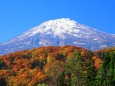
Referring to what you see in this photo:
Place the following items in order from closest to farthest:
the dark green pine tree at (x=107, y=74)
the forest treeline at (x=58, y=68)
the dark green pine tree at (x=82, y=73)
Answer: the dark green pine tree at (x=107, y=74), the forest treeline at (x=58, y=68), the dark green pine tree at (x=82, y=73)

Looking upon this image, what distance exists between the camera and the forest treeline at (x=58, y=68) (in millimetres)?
75938

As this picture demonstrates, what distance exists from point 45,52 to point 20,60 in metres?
16.3

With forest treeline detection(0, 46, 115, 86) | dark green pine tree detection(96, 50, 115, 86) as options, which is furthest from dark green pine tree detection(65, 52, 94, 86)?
dark green pine tree detection(96, 50, 115, 86)

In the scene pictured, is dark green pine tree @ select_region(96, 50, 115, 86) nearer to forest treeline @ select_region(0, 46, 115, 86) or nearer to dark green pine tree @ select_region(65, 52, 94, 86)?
forest treeline @ select_region(0, 46, 115, 86)

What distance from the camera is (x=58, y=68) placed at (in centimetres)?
10338

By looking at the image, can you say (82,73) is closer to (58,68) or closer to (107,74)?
(107,74)

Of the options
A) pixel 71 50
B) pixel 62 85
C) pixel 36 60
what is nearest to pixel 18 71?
pixel 36 60

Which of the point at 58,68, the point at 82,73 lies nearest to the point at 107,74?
the point at 82,73

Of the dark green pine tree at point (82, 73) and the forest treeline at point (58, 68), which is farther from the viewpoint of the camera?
the dark green pine tree at point (82, 73)

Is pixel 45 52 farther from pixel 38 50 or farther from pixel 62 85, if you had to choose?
pixel 62 85

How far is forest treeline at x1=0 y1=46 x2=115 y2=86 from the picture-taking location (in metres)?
75.9

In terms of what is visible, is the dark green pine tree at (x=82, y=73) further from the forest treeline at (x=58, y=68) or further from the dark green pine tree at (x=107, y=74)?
the dark green pine tree at (x=107, y=74)

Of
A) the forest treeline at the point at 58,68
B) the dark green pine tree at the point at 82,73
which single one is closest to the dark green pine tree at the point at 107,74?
the forest treeline at the point at 58,68

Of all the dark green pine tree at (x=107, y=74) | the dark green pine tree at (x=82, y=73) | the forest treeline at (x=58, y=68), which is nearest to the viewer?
the dark green pine tree at (x=107, y=74)
